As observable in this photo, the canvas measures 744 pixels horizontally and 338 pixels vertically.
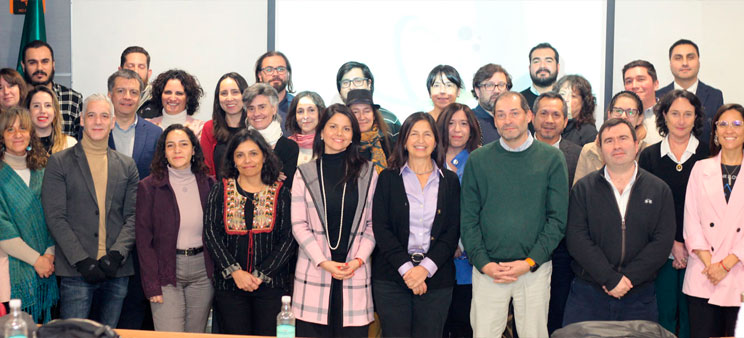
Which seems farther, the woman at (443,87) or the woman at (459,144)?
the woman at (443,87)

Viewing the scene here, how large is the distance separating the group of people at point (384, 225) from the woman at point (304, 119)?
0.15 meters

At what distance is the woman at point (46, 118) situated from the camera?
4.21 metres

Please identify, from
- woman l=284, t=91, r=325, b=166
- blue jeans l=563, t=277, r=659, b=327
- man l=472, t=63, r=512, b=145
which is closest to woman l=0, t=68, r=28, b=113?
woman l=284, t=91, r=325, b=166

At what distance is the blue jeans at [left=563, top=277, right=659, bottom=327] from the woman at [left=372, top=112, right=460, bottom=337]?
0.69m

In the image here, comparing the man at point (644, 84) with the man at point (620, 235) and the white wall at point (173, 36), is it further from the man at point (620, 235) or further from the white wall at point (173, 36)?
the white wall at point (173, 36)

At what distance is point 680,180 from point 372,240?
6.01 feet

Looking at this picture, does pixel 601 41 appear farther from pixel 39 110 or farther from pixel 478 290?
pixel 39 110

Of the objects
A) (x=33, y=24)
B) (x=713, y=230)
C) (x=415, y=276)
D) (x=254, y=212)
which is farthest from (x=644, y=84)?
(x=33, y=24)

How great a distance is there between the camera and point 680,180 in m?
4.13

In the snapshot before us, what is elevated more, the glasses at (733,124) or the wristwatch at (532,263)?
the glasses at (733,124)

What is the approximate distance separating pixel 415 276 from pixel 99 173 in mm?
1920

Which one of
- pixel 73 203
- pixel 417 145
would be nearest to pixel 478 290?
pixel 417 145

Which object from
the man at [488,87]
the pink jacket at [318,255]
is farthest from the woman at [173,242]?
the man at [488,87]

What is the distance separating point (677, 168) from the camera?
4156 mm
